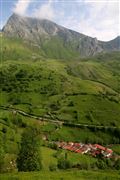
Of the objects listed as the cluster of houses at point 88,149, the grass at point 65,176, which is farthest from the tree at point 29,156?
the cluster of houses at point 88,149

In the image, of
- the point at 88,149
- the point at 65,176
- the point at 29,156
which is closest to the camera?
the point at 65,176

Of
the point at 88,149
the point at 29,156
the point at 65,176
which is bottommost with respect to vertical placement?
the point at 65,176

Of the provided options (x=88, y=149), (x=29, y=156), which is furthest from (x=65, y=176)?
(x=88, y=149)

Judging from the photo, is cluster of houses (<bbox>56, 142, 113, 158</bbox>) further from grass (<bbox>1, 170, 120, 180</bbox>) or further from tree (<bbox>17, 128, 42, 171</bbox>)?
grass (<bbox>1, 170, 120, 180</bbox>)

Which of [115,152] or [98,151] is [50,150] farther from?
[115,152]

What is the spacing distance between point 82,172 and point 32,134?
23481mm

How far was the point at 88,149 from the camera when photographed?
190125mm

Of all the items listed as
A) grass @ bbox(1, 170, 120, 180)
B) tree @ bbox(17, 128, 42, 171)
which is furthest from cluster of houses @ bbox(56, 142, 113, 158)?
grass @ bbox(1, 170, 120, 180)

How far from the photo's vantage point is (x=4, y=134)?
571ft

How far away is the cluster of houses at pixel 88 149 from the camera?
181000mm

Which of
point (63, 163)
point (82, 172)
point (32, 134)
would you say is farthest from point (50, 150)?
point (82, 172)

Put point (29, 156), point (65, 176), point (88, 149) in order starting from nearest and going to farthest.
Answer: point (65, 176), point (29, 156), point (88, 149)

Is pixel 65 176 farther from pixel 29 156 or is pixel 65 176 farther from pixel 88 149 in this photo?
pixel 88 149

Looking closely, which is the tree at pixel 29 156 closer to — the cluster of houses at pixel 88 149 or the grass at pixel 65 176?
the grass at pixel 65 176
